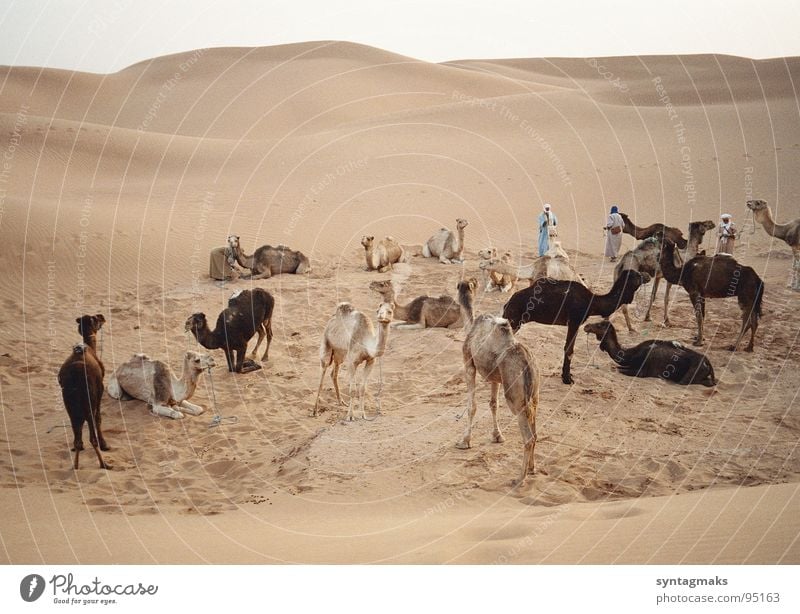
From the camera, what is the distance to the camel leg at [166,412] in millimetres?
11523

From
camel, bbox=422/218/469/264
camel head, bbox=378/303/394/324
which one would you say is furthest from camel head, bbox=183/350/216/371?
camel, bbox=422/218/469/264

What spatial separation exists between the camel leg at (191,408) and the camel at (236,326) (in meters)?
1.51

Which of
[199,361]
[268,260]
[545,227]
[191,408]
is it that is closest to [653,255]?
[545,227]

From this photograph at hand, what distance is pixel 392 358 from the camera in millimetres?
14164

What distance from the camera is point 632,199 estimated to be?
2880 centimetres

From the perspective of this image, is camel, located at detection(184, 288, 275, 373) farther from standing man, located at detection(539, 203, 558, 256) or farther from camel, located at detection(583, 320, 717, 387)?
standing man, located at detection(539, 203, 558, 256)

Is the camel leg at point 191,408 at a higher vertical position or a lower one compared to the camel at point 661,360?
lower

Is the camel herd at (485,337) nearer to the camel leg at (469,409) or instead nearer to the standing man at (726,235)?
the camel leg at (469,409)

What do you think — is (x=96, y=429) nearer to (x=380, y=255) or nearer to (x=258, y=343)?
(x=258, y=343)

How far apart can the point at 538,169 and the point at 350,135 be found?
986 centimetres

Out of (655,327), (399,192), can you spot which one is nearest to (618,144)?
(399,192)

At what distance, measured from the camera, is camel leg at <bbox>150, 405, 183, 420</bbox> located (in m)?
11.5

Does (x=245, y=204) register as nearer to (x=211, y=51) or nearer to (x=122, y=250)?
(x=122, y=250)

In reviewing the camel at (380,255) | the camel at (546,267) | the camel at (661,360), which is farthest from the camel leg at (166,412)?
Answer: the camel at (380,255)
